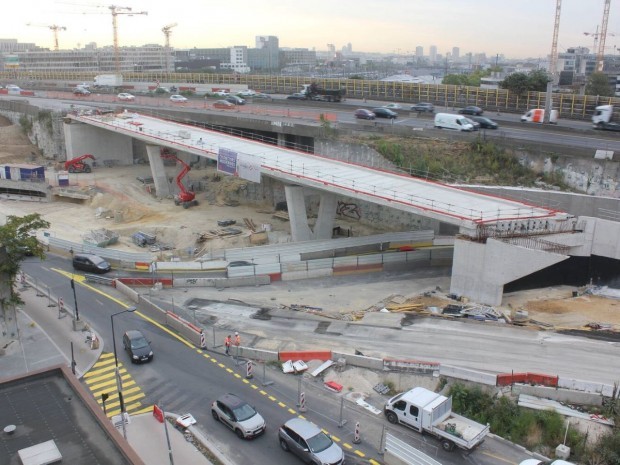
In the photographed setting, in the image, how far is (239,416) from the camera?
21.6 metres

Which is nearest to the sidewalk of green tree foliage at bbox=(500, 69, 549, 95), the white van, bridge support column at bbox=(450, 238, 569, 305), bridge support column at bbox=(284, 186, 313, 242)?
bridge support column at bbox=(284, 186, 313, 242)

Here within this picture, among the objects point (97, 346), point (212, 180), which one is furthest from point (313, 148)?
point (97, 346)

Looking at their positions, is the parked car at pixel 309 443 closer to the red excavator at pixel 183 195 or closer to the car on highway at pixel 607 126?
the red excavator at pixel 183 195

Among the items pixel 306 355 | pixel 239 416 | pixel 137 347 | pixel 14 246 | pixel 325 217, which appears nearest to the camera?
pixel 239 416

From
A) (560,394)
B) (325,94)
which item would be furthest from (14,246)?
(325,94)

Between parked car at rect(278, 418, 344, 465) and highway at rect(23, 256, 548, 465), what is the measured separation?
659 millimetres

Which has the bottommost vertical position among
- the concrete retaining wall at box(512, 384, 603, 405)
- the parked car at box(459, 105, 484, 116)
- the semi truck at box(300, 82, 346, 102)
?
the concrete retaining wall at box(512, 384, 603, 405)

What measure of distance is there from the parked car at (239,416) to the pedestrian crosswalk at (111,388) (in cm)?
327

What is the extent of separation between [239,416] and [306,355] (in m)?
5.85

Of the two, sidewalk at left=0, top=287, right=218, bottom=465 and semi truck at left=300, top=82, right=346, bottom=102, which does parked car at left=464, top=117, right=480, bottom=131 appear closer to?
semi truck at left=300, top=82, right=346, bottom=102

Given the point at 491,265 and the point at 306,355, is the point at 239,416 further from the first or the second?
the point at 491,265

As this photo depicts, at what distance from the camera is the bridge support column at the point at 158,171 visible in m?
58.8

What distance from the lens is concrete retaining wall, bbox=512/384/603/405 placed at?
75.5 ft

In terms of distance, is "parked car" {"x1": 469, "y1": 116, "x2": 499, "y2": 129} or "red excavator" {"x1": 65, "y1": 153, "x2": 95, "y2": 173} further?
"red excavator" {"x1": 65, "y1": 153, "x2": 95, "y2": 173}
